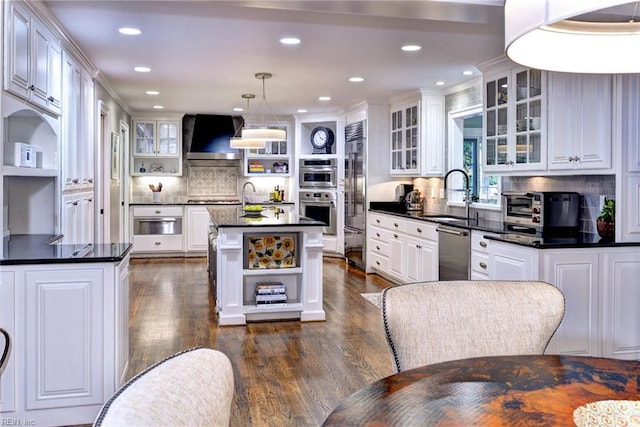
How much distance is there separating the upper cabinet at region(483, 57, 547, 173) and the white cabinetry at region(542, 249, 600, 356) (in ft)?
3.09

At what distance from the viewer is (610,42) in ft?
→ 5.10

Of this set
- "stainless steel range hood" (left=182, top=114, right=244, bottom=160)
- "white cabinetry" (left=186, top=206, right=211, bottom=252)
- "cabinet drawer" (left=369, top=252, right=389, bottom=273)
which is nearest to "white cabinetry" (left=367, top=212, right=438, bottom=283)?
"cabinet drawer" (left=369, top=252, right=389, bottom=273)

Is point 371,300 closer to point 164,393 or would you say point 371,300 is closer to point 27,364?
point 27,364

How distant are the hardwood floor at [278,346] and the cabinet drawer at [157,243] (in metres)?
2.37

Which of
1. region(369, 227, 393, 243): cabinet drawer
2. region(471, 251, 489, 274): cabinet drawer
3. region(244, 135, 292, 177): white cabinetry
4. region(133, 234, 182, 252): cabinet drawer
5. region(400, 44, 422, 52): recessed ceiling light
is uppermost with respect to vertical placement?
region(400, 44, 422, 52): recessed ceiling light

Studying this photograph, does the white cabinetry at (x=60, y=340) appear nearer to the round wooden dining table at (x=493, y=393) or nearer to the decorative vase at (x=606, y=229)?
the round wooden dining table at (x=493, y=393)

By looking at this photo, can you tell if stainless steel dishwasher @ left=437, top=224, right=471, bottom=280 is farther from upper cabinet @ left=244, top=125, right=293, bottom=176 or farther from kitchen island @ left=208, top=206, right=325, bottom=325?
upper cabinet @ left=244, top=125, right=293, bottom=176

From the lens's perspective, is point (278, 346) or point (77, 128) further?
point (77, 128)

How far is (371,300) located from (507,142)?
7.14 ft

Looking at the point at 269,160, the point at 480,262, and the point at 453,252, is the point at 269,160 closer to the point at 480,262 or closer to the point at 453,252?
the point at 453,252

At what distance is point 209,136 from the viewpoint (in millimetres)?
9312

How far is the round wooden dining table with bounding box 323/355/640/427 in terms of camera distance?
1.12 meters

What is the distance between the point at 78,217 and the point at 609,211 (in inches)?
167

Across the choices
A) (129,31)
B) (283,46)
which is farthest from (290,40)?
(129,31)
